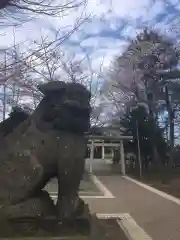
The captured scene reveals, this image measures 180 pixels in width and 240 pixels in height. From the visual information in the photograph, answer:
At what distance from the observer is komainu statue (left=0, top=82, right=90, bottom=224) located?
4.61 metres

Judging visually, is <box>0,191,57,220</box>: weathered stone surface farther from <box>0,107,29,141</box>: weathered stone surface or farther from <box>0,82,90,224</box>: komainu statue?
<box>0,107,29,141</box>: weathered stone surface

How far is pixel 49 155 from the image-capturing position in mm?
4707

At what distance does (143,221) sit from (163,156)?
61.3ft

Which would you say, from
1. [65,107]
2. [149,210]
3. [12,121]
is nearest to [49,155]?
[65,107]

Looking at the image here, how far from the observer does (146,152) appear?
26.6 metres

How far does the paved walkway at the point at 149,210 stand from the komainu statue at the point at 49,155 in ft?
8.83

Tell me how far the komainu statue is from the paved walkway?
2691 mm

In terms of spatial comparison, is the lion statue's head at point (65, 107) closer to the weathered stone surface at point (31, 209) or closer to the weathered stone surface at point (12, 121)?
the weathered stone surface at point (12, 121)

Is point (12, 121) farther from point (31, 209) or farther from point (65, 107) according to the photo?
point (31, 209)

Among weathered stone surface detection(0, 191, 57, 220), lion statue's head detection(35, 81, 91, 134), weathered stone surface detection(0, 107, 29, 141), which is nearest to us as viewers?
weathered stone surface detection(0, 191, 57, 220)

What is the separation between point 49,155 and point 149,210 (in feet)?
20.3

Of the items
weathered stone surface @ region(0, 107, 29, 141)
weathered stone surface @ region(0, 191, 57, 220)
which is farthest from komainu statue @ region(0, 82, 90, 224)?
weathered stone surface @ region(0, 107, 29, 141)

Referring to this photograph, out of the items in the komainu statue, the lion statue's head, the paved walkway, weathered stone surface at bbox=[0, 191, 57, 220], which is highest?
the lion statue's head

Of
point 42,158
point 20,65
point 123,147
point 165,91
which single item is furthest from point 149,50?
point 42,158
